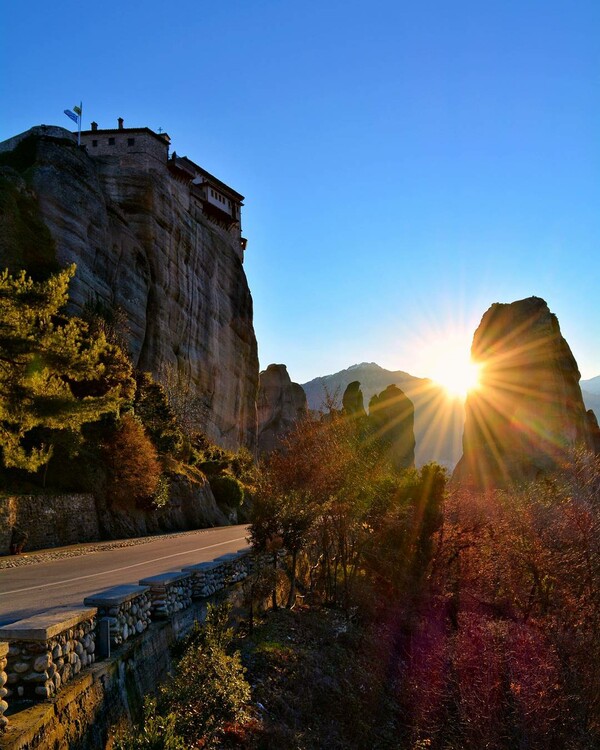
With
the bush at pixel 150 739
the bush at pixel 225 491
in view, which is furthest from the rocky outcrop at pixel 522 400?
the bush at pixel 150 739

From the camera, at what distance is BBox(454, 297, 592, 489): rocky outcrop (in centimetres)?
9312

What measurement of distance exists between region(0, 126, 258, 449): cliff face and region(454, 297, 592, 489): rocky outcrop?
42.5m

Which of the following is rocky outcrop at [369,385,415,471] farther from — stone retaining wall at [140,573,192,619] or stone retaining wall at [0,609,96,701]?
stone retaining wall at [0,609,96,701]

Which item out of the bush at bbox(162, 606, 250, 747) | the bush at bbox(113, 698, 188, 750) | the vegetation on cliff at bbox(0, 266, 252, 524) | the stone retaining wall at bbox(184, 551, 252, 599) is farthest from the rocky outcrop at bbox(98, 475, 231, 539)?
the bush at bbox(113, 698, 188, 750)

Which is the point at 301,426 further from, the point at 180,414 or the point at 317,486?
the point at 180,414

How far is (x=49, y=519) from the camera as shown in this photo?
72.7ft

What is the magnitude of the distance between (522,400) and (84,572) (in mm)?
95201

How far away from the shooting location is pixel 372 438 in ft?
84.8

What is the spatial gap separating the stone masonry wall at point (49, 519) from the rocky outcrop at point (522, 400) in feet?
243

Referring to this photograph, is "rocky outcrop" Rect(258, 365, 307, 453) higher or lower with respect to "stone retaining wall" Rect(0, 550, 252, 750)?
higher

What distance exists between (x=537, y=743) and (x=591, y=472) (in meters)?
10.9

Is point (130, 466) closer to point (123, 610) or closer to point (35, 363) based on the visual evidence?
point (35, 363)

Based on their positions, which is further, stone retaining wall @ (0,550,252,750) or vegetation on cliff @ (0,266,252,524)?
vegetation on cliff @ (0,266,252,524)

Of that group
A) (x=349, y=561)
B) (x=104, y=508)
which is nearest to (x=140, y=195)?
(x=104, y=508)
